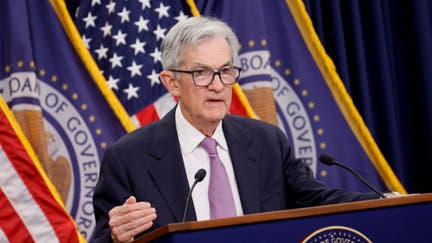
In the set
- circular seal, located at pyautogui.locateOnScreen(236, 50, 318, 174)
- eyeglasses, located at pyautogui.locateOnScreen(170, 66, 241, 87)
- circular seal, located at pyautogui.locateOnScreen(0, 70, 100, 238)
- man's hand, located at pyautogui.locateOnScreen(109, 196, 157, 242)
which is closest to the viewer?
man's hand, located at pyautogui.locateOnScreen(109, 196, 157, 242)

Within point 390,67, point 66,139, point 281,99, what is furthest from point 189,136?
point 390,67

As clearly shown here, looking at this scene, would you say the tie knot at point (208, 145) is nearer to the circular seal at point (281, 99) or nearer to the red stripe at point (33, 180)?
the red stripe at point (33, 180)

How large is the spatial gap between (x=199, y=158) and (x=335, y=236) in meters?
0.89

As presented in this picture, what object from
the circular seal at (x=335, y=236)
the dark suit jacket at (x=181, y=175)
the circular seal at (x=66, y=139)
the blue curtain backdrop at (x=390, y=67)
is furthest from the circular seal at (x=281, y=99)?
the circular seal at (x=335, y=236)

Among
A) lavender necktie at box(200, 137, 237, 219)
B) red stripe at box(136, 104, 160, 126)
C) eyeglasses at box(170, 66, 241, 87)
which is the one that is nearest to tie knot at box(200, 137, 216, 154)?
lavender necktie at box(200, 137, 237, 219)

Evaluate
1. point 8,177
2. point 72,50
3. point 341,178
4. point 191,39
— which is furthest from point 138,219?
point 341,178

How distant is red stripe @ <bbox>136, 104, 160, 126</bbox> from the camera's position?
437 centimetres

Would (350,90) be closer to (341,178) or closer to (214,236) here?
(341,178)

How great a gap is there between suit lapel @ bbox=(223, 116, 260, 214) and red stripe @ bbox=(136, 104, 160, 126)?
135 centimetres

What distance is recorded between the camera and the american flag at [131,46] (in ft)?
14.2

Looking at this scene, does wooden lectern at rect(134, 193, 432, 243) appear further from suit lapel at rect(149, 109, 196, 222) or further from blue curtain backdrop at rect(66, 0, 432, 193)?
blue curtain backdrop at rect(66, 0, 432, 193)

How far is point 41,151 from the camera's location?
13.2 feet

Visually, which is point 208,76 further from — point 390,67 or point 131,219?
point 390,67

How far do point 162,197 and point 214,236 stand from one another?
2.41 ft
